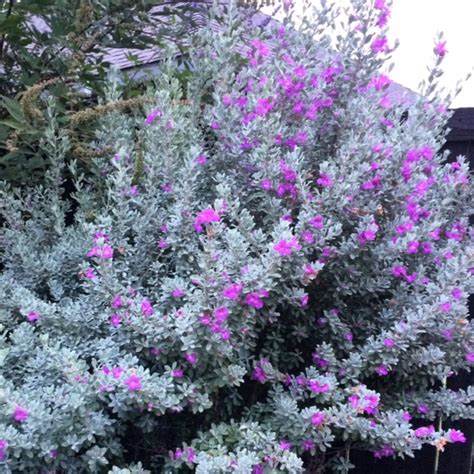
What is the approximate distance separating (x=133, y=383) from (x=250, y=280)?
1.33ft

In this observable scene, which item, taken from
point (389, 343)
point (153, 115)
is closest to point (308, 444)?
point (389, 343)

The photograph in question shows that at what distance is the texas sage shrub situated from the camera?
1805 mm

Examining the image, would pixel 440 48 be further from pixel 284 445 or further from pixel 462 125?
pixel 284 445

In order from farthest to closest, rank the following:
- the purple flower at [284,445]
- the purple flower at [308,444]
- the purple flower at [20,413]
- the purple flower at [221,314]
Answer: the purple flower at [308,444]
the purple flower at [284,445]
the purple flower at [221,314]
the purple flower at [20,413]

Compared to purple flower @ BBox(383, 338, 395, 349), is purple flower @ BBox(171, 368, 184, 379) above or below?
below

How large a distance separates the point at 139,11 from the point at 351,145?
1306 mm

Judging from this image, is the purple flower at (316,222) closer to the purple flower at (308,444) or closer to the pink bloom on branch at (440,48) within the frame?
the purple flower at (308,444)

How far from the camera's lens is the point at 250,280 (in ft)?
5.88

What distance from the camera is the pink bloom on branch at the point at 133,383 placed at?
5.51 feet

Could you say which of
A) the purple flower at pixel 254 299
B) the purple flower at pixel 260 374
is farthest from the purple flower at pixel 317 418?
the purple flower at pixel 254 299

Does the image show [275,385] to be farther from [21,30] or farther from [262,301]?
[21,30]

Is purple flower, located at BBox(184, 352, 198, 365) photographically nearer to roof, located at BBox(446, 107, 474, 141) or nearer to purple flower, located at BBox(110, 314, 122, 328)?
purple flower, located at BBox(110, 314, 122, 328)

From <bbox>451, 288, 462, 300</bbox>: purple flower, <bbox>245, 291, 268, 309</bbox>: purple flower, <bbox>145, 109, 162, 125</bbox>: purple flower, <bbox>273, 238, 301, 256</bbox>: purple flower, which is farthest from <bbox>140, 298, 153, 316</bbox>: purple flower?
<bbox>451, 288, 462, 300</bbox>: purple flower

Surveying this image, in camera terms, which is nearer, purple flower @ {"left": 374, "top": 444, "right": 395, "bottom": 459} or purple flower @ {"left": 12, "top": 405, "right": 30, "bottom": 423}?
purple flower @ {"left": 12, "top": 405, "right": 30, "bottom": 423}
